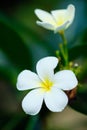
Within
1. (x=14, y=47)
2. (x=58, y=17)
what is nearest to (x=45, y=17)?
(x=58, y=17)

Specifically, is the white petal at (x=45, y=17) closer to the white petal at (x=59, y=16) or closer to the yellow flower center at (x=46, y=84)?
the white petal at (x=59, y=16)

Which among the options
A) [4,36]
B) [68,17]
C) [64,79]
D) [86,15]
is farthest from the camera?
[86,15]

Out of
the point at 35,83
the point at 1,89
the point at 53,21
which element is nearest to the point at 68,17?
the point at 53,21

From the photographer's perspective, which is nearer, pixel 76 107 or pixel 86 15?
pixel 76 107

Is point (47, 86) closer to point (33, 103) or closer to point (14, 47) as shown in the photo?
point (33, 103)

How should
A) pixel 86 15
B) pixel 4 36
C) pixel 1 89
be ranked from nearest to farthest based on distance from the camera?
1. pixel 4 36
2. pixel 86 15
3. pixel 1 89

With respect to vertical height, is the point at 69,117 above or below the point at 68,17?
below

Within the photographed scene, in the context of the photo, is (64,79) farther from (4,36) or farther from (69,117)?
(69,117)
